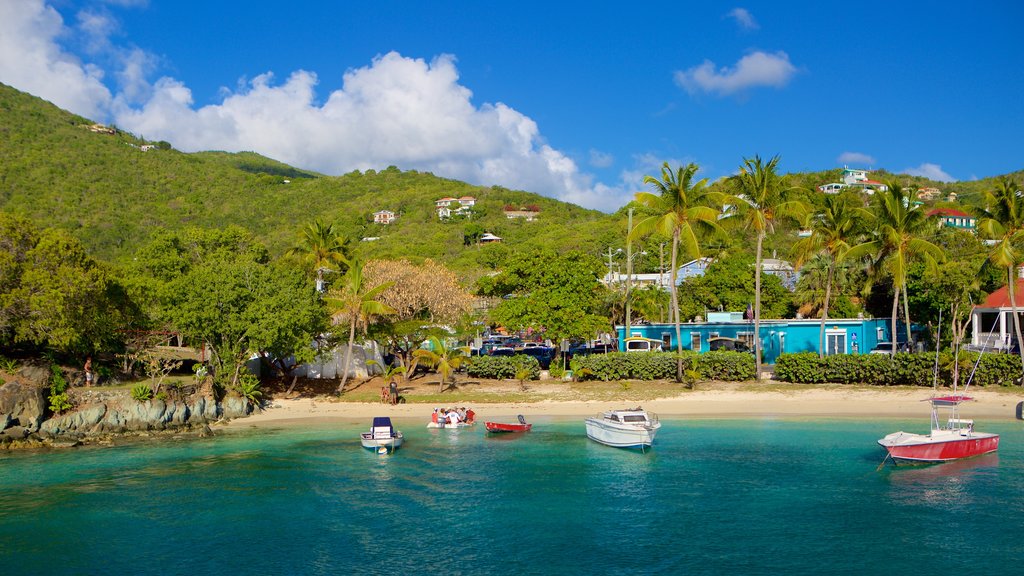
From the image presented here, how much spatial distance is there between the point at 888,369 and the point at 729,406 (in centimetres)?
908

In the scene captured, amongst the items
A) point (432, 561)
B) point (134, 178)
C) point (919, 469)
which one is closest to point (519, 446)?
point (432, 561)

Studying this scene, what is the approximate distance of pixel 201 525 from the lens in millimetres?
21000

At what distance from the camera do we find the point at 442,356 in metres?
40.5

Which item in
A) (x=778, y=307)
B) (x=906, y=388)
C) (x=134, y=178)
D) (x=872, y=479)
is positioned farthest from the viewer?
(x=134, y=178)

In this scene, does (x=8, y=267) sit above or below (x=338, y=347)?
above

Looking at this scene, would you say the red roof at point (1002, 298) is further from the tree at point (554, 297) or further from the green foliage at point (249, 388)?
the green foliage at point (249, 388)

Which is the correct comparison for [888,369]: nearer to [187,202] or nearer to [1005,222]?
[1005,222]

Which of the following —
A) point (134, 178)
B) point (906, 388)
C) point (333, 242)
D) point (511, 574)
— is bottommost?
point (511, 574)

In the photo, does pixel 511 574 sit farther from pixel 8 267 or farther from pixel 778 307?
pixel 778 307

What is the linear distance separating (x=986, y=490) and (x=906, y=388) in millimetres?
15404

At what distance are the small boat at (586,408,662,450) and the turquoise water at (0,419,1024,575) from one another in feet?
1.96

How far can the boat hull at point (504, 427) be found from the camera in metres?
32.2

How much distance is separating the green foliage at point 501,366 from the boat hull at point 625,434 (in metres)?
12.2

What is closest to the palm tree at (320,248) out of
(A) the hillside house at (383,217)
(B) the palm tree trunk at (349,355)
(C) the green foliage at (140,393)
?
(B) the palm tree trunk at (349,355)
